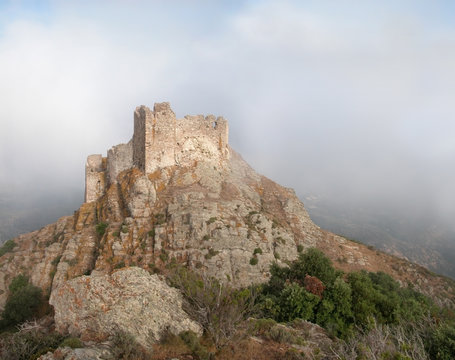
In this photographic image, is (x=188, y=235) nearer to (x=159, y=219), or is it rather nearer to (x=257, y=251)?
(x=159, y=219)

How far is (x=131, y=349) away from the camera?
30.4 feet

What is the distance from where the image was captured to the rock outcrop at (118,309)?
1060 centimetres

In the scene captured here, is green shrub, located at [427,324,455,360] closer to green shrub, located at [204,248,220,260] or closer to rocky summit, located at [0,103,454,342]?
rocky summit, located at [0,103,454,342]

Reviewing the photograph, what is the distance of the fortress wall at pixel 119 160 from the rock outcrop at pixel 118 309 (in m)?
19.2

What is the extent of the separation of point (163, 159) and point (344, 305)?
20168 mm

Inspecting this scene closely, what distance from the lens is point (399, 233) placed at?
497ft

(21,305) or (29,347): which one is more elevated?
(29,347)

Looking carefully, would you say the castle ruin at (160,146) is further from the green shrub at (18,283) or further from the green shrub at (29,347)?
the green shrub at (29,347)

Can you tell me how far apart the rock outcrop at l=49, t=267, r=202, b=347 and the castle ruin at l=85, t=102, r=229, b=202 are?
16839 millimetres

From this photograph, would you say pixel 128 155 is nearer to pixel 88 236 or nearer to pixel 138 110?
pixel 138 110

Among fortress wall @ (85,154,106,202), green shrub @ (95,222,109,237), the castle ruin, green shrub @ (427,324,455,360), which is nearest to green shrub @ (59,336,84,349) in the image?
green shrub @ (427,324,455,360)

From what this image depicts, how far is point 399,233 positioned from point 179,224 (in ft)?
522

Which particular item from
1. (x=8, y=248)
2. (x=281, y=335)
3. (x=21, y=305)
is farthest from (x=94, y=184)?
(x=281, y=335)

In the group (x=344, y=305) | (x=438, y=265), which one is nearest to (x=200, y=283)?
(x=344, y=305)
